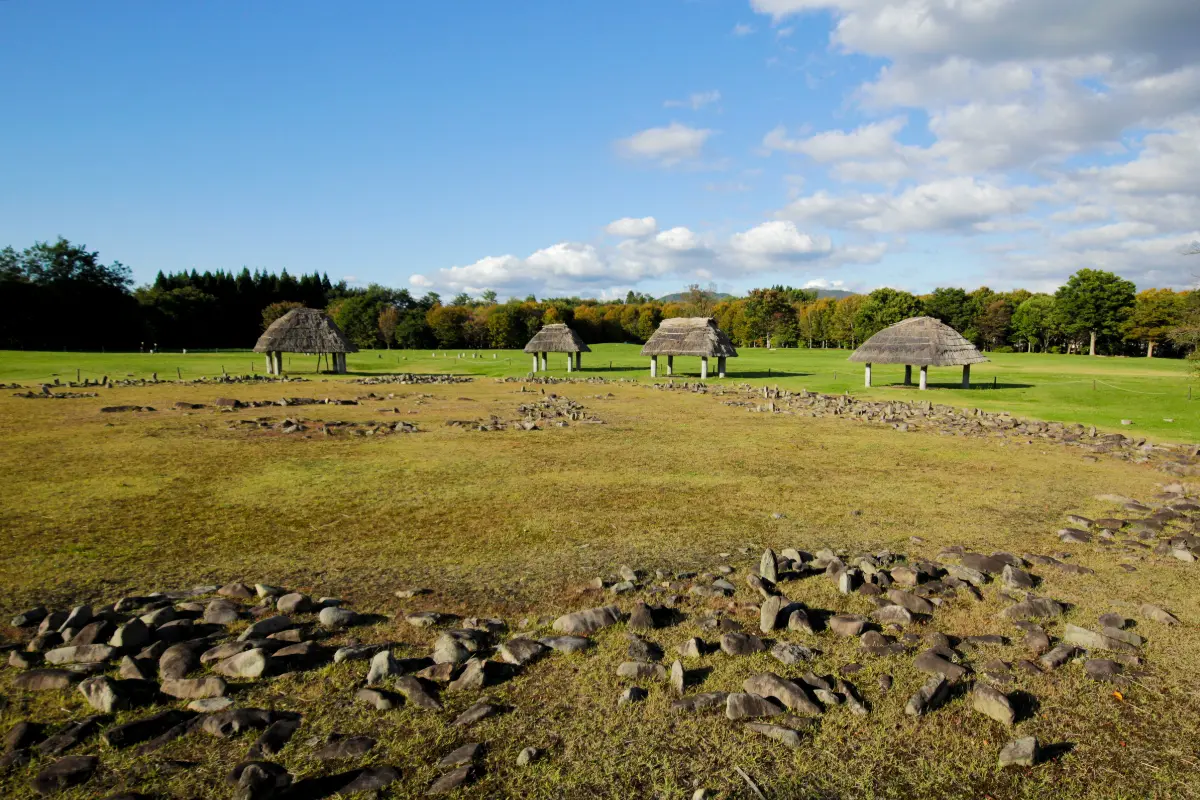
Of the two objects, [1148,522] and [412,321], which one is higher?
[412,321]

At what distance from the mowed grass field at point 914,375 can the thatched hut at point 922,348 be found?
1429 millimetres

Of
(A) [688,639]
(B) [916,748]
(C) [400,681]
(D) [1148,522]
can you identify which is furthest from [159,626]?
(D) [1148,522]

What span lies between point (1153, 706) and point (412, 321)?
81.6 meters

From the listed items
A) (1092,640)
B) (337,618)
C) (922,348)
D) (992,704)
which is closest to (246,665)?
(337,618)

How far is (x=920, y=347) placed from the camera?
1258 inches

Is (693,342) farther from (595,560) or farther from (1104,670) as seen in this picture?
(1104,670)

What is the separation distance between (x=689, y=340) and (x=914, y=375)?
1590 centimetres

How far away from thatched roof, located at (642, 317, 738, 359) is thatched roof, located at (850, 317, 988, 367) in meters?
8.79

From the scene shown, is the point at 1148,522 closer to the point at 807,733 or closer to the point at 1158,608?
the point at 1158,608

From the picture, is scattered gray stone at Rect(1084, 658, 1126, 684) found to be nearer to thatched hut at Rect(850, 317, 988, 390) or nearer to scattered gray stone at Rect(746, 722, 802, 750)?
scattered gray stone at Rect(746, 722, 802, 750)

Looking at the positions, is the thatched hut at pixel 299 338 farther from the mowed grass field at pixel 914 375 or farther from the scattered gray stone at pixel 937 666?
the scattered gray stone at pixel 937 666

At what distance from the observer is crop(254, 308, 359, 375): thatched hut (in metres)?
42.8

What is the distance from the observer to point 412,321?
80938 millimetres

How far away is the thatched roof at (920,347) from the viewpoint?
102ft
